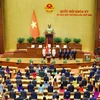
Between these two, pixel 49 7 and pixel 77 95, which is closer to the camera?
pixel 77 95

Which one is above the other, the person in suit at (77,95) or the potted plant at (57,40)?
the potted plant at (57,40)

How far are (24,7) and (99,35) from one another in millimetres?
7429

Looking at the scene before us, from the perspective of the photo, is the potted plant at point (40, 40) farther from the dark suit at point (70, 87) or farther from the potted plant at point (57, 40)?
the dark suit at point (70, 87)

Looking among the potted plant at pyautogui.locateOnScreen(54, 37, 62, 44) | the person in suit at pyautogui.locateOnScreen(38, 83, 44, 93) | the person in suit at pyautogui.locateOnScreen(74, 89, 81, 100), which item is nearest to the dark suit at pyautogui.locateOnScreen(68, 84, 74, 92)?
the person in suit at pyautogui.locateOnScreen(74, 89, 81, 100)

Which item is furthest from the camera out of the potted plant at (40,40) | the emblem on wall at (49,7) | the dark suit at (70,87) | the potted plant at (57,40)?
the emblem on wall at (49,7)

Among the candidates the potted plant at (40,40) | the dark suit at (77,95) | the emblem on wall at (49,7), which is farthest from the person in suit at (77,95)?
the emblem on wall at (49,7)

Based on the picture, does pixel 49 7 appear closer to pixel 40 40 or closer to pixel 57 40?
pixel 57 40

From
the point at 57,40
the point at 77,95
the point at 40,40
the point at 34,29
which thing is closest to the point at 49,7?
the point at 34,29

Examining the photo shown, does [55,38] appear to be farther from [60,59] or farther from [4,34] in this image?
[4,34]

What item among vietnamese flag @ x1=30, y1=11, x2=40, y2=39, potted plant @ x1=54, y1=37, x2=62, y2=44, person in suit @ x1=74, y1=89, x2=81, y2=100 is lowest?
person in suit @ x1=74, y1=89, x2=81, y2=100

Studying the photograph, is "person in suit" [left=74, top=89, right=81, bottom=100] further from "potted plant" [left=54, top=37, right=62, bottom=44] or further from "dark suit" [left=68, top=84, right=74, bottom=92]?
"potted plant" [left=54, top=37, right=62, bottom=44]

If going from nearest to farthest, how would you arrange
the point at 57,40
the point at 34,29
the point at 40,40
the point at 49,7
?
1. the point at 40,40
2. the point at 57,40
3. the point at 34,29
4. the point at 49,7

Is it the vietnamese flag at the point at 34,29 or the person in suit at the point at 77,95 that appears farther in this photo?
the vietnamese flag at the point at 34,29

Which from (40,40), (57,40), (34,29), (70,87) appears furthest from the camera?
(34,29)
